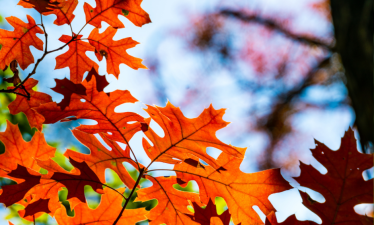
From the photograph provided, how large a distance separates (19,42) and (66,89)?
0.34m

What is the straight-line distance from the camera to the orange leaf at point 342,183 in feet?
1.90

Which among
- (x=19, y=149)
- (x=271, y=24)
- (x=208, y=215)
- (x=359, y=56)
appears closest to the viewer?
(x=208, y=215)

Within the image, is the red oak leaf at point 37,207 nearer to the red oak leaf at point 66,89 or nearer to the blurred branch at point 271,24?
the red oak leaf at point 66,89

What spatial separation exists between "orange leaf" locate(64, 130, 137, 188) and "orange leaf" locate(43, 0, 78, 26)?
13.3 inches

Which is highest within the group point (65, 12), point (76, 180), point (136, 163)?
point (65, 12)

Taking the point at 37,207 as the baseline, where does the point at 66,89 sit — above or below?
above

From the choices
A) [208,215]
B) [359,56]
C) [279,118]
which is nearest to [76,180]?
[208,215]

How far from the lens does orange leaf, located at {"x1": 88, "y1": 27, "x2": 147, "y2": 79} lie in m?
0.84

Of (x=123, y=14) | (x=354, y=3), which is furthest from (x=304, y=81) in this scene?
(x=123, y=14)

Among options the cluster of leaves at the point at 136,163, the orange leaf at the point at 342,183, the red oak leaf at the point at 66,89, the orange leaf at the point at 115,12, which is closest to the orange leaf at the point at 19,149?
the cluster of leaves at the point at 136,163

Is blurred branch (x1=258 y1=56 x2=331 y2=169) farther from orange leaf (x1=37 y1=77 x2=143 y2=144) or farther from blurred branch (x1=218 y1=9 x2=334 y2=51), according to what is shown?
orange leaf (x1=37 y1=77 x2=143 y2=144)

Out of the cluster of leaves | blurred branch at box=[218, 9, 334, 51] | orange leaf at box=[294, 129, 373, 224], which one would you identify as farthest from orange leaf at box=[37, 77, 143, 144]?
blurred branch at box=[218, 9, 334, 51]

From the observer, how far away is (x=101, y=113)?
671mm

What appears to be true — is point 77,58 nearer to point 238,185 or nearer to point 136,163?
point 136,163
